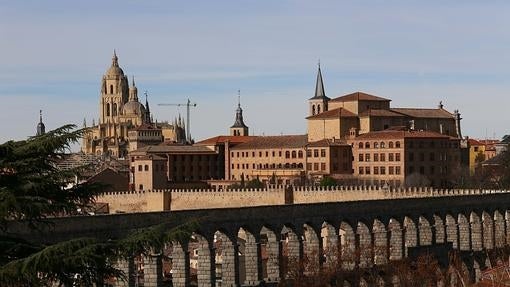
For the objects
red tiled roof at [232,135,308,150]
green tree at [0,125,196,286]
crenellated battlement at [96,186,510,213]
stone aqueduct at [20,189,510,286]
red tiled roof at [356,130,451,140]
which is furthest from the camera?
red tiled roof at [232,135,308,150]

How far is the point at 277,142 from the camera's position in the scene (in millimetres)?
122438

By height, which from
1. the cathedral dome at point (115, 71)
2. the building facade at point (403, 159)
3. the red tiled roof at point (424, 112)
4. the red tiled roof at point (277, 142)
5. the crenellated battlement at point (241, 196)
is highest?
the cathedral dome at point (115, 71)

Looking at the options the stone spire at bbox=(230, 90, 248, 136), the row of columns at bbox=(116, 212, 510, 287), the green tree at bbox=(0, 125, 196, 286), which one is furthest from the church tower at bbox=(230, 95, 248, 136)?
the green tree at bbox=(0, 125, 196, 286)

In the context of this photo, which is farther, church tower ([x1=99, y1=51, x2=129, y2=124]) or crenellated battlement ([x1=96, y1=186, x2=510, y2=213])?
church tower ([x1=99, y1=51, x2=129, y2=124])

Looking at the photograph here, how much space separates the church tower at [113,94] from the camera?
190250 millimetres

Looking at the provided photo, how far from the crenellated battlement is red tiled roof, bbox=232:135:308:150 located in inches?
755

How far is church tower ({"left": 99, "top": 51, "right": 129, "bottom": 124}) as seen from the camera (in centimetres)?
19025

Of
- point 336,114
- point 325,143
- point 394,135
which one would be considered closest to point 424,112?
point 336,114

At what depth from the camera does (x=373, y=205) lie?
5512 centimetres

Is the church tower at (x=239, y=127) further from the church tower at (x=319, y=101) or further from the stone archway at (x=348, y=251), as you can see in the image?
the stone archway at (x=348, y=251)

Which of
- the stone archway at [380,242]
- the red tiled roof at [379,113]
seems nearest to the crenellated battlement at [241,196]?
the red tiled roof at [379,113]

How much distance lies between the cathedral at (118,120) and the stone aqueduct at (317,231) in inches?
4121

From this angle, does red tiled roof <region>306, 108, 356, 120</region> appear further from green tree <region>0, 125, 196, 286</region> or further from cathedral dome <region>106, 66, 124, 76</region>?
green tree <region>0, 125, 196, 286</region>

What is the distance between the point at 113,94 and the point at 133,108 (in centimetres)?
814
